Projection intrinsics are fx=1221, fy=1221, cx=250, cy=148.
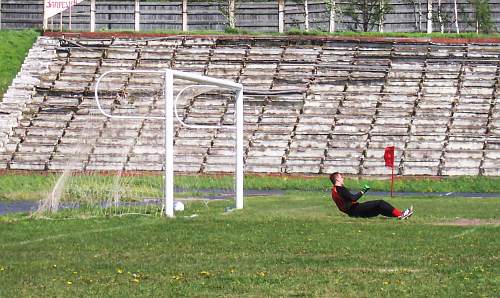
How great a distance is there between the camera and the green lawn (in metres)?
53.4

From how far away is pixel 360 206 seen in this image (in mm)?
25109

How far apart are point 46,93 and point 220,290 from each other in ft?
127

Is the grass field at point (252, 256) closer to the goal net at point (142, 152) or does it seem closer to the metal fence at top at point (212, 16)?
the goal net at point (142, 152)

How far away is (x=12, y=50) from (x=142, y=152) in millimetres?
24085

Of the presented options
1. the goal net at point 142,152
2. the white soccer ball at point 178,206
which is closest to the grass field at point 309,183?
the goal net at point 142,152

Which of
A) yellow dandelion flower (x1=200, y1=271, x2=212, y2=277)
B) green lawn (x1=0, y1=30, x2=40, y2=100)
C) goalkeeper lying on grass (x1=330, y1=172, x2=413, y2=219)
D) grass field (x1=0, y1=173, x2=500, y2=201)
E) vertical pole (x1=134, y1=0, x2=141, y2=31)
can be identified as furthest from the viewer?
vertical pole (x1=134, y1=0, x2=141, y2=31)

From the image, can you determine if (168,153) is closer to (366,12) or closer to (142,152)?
(142,152)

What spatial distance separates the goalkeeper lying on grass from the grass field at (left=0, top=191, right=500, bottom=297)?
0.86 ft

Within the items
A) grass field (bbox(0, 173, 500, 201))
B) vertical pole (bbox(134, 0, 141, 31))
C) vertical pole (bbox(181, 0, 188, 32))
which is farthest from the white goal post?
vertical pole (bbox(134, 0, 141, 31))

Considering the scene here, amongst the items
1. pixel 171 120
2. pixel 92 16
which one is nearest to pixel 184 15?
pixel 92 16

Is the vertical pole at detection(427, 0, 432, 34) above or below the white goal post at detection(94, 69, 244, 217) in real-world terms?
above

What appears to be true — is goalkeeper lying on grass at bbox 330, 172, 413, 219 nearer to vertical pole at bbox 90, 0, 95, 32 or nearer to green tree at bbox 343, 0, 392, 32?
green tree at bbox 343, 0, 392, 32

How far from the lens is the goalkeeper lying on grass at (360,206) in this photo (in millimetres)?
24828

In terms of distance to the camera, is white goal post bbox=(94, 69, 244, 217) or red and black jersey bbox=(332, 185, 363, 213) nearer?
red and black jersey bbox=(332, 185, 363, 213)
